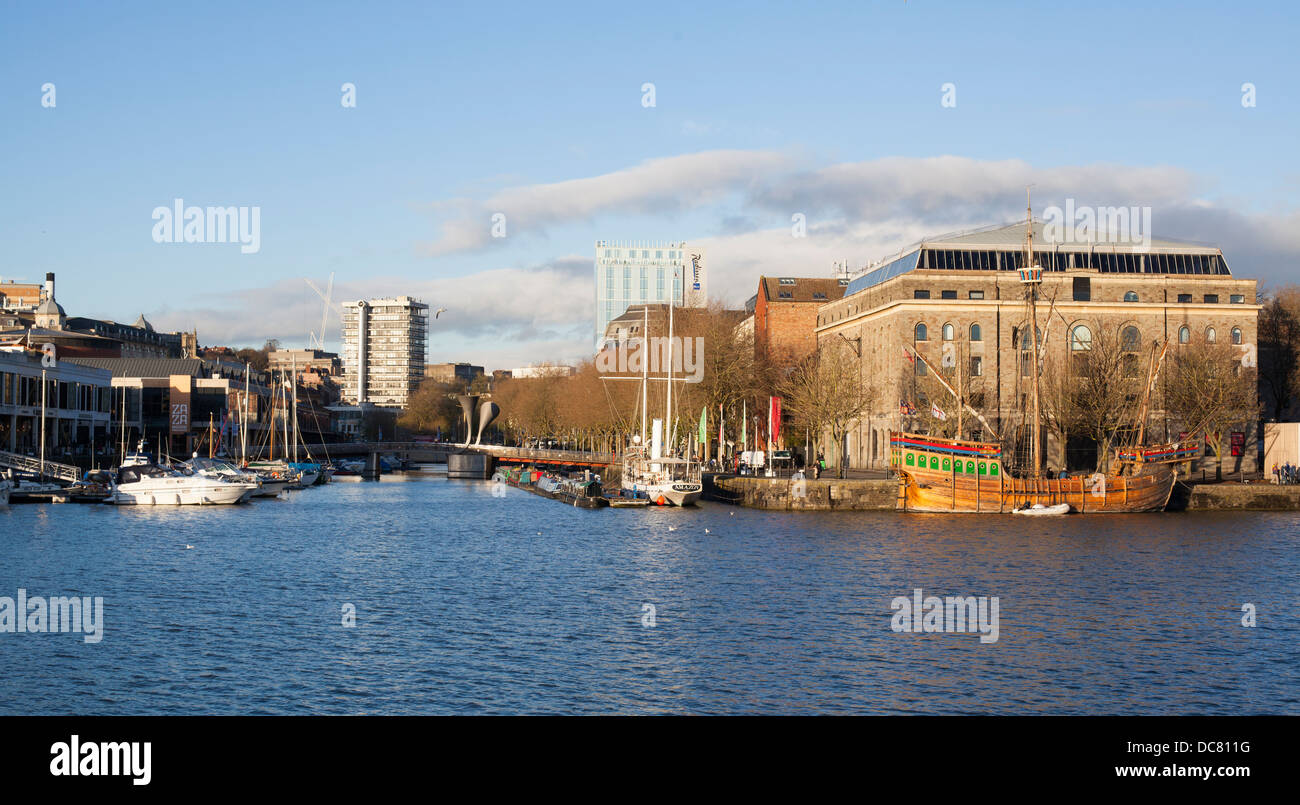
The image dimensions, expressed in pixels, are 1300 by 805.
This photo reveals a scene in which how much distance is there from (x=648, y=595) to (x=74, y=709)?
21431 millimetres

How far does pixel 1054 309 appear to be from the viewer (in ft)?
331

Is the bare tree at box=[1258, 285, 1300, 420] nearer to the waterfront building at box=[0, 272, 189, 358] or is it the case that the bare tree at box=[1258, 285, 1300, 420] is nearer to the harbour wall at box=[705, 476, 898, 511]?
the harbour wall at box=[705, 476, 898, 511]

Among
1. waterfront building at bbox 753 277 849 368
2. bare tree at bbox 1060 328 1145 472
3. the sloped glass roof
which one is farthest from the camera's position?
waterfront building at bbox 753 277 849 368

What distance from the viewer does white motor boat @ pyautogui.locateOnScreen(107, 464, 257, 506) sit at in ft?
295

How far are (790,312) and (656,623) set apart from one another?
351 feet

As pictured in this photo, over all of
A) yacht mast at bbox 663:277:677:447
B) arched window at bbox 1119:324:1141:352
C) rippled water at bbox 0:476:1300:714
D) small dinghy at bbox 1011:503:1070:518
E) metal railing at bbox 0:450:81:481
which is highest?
arched window at bbox 1119:324:1141:352

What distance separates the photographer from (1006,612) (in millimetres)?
39438

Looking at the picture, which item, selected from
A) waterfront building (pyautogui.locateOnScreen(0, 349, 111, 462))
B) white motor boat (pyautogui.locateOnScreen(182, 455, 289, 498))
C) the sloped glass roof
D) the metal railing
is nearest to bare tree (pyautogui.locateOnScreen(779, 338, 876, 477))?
the sloped glass roof

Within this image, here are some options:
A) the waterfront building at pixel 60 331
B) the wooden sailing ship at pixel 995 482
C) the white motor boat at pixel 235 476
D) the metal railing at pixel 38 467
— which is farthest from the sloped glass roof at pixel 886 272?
the waterfront building at pixel 60 331

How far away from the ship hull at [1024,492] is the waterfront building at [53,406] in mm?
82169

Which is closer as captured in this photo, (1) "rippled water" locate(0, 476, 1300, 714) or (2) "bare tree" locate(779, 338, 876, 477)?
(1) "rippled water" locate(0, 476, 1300, 714)

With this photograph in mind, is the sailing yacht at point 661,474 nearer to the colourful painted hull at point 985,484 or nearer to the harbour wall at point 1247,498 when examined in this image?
the colourful painted hull at point 985,484

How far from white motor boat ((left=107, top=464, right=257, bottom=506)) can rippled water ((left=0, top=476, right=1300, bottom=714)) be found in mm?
18025
